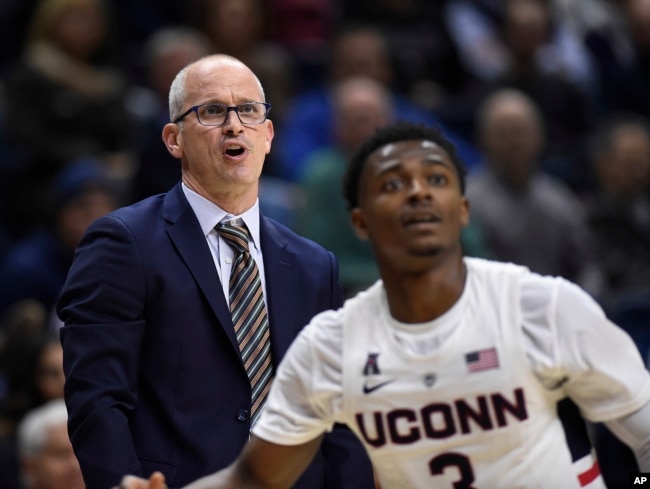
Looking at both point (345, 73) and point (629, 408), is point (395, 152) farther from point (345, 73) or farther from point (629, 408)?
point (345, 73)

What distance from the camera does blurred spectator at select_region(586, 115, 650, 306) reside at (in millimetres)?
8016

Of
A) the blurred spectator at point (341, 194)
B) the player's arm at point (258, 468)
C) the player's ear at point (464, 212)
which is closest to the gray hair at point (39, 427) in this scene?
the blurred spectator at point (341, 194)

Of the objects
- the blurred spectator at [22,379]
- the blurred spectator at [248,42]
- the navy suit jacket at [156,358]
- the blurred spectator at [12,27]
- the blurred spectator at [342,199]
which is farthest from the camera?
the blurred spectator at [12,27]

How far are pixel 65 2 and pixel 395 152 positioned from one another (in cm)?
543

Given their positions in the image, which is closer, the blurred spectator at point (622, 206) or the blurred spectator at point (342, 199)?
the blurred spectator at point (342, 199)

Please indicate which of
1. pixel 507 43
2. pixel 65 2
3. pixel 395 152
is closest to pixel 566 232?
pixel 507 43

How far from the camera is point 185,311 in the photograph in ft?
12.5

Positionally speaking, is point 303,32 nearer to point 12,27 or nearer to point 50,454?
point 12,27

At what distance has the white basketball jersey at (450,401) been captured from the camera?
10.6 ft

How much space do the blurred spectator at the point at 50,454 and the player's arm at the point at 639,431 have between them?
3.08m

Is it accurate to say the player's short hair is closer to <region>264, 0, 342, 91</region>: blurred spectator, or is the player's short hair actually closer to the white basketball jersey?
Result: the white basketball jersey

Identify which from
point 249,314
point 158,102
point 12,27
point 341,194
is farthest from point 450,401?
point 12,27

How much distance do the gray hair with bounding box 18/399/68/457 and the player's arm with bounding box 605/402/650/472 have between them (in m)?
3.12

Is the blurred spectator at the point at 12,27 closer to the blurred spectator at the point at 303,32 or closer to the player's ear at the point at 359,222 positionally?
the blurred spectator at the point at 303,32
